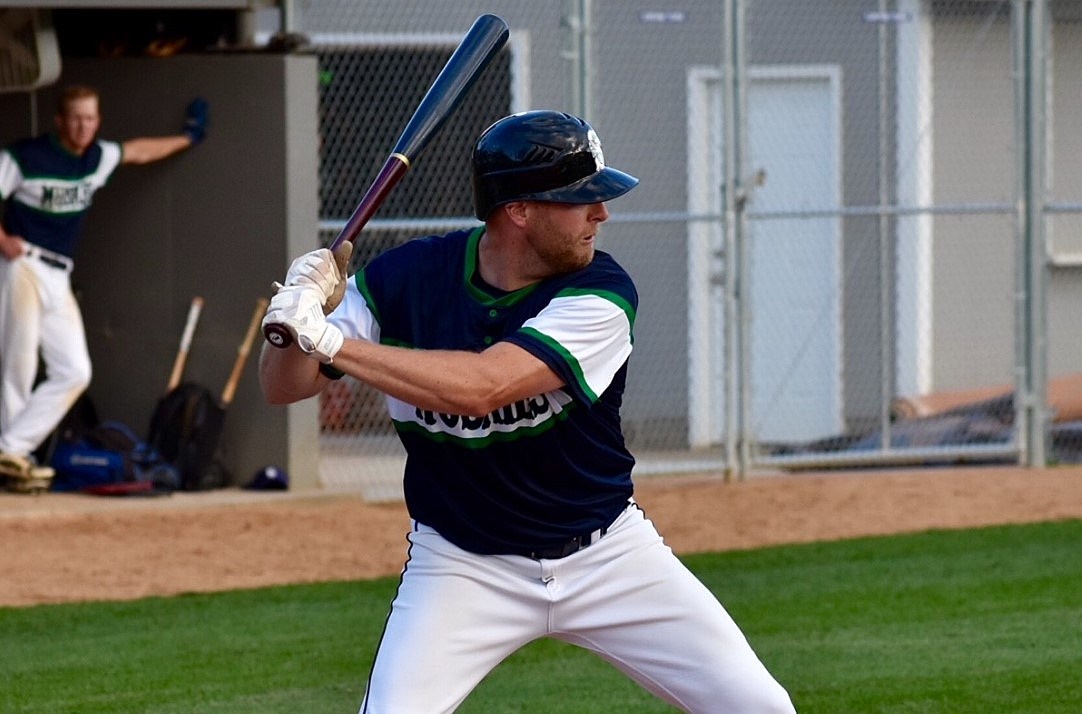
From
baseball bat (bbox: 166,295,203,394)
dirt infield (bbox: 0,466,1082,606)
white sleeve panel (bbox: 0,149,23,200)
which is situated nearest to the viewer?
dirt infield (bbox: 0,466,1082,606)

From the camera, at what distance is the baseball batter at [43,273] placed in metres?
10.4

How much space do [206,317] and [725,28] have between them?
141 inches

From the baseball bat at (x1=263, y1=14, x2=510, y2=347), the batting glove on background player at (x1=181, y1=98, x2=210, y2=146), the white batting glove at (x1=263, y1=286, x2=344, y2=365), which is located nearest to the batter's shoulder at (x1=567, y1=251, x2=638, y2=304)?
the baseball bat at (x1=263, y1=14, x2=510, y2=347)

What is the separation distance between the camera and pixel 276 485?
10797 mm

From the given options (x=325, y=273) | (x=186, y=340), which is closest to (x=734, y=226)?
(x=186, y=340)

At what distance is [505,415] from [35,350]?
7228 millimetres

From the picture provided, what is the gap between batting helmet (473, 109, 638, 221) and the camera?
383 cm

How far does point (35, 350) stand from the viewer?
10523 mm

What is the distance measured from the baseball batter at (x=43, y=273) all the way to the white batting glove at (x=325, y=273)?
7.02 meters

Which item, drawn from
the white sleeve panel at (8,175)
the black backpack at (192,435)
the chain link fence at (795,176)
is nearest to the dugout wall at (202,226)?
the black backpack at (192,435)

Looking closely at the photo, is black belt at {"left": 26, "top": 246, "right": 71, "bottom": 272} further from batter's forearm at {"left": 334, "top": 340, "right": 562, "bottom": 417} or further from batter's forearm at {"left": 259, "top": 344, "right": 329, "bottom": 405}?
batter's forearm at {"left": 334, "top": 340, "right": 562, "bottom": 417}

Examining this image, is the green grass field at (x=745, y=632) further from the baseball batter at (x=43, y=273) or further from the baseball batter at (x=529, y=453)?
the baseball batter at (x=43, y=273)

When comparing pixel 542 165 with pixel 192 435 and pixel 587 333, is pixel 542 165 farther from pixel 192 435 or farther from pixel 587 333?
pixel 192 435

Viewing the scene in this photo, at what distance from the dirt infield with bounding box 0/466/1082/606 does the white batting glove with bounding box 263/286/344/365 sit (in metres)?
4.90
